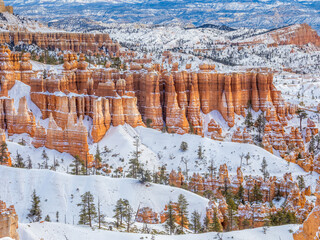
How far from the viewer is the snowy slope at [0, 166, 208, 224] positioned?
4466cm

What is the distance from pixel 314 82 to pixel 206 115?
2578 inches

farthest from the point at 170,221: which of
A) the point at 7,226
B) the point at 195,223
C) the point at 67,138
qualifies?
the point at 67,138

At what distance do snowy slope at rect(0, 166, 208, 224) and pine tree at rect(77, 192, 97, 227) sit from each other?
0.91 meters

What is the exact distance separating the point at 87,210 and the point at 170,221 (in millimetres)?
7245

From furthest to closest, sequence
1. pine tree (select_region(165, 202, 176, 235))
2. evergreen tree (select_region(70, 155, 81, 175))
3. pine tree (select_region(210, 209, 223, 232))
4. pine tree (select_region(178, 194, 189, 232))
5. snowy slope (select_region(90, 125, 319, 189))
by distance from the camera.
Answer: snowy slope (select_region(90, 125, 319, 189)), evergreen tree (select_region(70, 155, 81, 175)), pine tree (select_region(178, 194, 189, 232)), pine tree (select_region(165, 202, 176, 235)), pine tree (select_region(210, 209, 223, 232))

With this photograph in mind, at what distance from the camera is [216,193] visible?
2103 inches

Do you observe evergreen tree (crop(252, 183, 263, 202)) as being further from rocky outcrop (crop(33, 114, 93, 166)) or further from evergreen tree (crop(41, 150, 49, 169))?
evergreen tree (crop(41, 150, 49, 169))

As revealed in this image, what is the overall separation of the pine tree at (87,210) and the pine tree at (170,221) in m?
5.93

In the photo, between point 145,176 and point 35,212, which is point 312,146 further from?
point 35,212

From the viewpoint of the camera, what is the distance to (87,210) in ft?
141

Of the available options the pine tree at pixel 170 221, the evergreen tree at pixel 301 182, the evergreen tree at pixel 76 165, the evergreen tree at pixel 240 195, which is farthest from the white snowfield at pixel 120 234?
the evergreen tree at pixel 301 182

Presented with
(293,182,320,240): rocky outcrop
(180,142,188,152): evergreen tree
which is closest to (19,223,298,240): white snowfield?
(293,182,320,240): rocky outcrop

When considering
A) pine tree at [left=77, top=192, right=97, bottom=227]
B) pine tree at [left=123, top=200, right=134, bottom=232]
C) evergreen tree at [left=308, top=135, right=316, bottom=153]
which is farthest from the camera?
evergreen tree at [left=308, top=135, right=316, bottom=153]

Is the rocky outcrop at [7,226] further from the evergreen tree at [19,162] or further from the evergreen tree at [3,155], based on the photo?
the evergreen tree at [19,162]
